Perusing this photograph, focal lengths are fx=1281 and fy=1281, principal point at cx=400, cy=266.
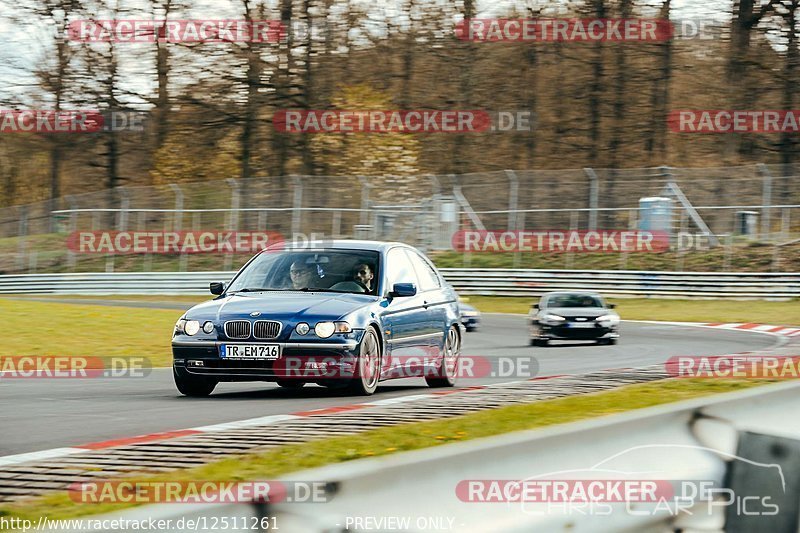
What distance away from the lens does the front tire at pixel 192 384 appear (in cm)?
1148

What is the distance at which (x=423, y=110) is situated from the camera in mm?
48375

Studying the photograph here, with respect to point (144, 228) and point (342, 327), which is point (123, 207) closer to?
point (144, 228)

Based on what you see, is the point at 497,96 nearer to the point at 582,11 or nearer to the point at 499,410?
the point at 582,11

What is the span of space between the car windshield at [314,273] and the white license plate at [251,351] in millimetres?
1070

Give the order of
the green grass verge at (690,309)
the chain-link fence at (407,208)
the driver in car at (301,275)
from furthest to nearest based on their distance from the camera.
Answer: the chain-link fence at (407,208), the green grass verge at (690,309), the driver in car at (301,275)

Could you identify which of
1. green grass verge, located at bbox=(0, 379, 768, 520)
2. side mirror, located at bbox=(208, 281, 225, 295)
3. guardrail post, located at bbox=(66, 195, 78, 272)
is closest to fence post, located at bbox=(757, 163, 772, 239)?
guardrail post, located at bbox=(66, 195, 78, 272)

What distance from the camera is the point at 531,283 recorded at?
3922 cm

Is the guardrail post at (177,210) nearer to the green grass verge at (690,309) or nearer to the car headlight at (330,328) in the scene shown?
the green grass verge at (690,309)

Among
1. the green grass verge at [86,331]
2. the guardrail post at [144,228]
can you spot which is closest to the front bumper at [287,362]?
the green grass verge at [86,331]

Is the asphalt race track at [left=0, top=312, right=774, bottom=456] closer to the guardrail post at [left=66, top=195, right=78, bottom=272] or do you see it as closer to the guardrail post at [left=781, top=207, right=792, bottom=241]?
the guardrail post at [left=781, top=207, right=792, bottom=241]

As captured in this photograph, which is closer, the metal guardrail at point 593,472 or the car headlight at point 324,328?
the metal guardrail at point 593,472

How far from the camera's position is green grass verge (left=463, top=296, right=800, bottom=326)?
103 ft

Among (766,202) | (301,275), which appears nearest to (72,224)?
(766,202)

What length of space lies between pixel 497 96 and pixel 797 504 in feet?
146
